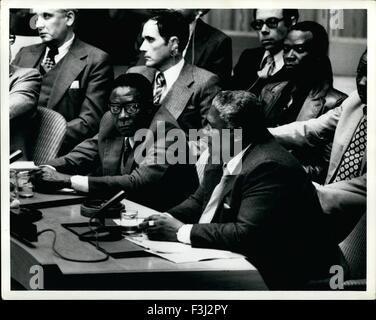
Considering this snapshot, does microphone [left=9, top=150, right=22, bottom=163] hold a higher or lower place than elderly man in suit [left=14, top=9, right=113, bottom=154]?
lower

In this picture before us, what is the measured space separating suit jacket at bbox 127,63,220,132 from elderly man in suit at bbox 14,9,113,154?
0.23m

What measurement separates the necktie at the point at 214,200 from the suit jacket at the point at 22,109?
1.16m

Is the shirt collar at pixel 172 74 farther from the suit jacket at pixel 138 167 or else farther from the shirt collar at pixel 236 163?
the shirt collar at pixel 236 163

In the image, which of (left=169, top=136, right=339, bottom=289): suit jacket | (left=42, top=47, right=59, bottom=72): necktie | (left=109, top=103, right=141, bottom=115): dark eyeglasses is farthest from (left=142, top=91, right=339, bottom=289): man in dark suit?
(left=42, top=47, right=59, bottom=72): necktie

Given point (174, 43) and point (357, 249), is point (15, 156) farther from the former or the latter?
point (357, 249)

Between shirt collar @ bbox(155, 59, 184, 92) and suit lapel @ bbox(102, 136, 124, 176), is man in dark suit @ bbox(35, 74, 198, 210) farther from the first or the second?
shirt collar @ bbox(155, 59, 184, 92)

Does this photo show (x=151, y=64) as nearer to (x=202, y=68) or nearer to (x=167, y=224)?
(x=202, y=68)

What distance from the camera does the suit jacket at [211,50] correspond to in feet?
11.5

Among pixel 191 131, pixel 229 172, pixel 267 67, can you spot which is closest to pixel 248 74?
pixel 267 67

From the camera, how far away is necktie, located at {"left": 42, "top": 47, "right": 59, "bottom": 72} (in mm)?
3596

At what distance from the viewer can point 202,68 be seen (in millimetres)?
3525
